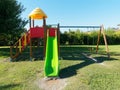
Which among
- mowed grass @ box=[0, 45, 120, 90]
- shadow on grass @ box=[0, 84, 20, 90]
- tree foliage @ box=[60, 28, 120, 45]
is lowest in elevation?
shadow on grass @ box=[0, 84, 20, 90]

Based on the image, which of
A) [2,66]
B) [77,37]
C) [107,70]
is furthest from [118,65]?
[77,37]

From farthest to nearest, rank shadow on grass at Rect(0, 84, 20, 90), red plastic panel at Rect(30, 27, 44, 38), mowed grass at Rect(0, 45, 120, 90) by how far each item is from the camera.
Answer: red plastic panel at Rect(30, 27, 44, 38), shadow on grass at Rect(0, 84, 20, 90), mowed grass at Rect(0, 45, 120, 90)

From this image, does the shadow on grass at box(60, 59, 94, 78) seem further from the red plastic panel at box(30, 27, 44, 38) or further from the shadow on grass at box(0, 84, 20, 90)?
the red plastic panel at box(30, 27, 44, 38)

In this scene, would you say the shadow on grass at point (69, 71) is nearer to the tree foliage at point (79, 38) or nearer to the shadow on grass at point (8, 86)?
the shadow on grass at point (8, 86)

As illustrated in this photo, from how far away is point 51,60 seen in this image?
409 inches

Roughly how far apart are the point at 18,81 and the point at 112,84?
348cm

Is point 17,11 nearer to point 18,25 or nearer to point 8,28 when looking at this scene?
point 18,25

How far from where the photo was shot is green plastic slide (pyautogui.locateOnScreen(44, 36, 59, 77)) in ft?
31.7

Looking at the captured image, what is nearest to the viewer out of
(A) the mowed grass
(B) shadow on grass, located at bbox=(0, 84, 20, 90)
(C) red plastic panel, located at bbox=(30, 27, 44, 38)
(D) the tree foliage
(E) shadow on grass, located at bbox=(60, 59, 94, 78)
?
(A) the mowed grass

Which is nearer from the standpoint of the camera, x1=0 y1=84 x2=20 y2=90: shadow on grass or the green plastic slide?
x1=0 y1=84 x2=20 y2=90: shadow on grass

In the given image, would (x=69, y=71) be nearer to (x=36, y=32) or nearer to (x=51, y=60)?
(x=51, y=60)

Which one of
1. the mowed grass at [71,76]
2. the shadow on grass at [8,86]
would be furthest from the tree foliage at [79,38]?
the shadow on grass at [8,86]

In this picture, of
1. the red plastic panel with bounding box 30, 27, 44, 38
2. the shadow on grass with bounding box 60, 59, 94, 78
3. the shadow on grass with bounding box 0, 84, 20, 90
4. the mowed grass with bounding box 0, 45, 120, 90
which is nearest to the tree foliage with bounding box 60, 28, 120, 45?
the red plastic panel with bounding box 30, 27, 44, 38

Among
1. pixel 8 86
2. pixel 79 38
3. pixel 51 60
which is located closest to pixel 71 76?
pixel 51 60
